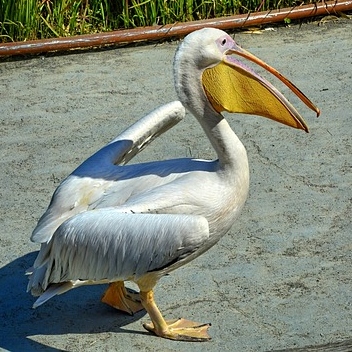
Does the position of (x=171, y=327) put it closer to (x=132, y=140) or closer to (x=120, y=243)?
(x=120, y=243)

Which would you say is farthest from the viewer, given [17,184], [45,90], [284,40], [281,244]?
[284,40]

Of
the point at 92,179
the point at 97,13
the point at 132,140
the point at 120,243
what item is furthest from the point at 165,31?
the point at 120,243

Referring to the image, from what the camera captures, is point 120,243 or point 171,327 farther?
point 171,327

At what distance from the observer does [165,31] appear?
23.4 ft

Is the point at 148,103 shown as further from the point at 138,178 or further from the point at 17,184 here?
the point at 138,178

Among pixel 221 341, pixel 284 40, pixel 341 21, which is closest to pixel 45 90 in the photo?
pixel 284 40

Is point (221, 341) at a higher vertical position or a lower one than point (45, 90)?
lower

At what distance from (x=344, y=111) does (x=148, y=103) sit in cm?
124

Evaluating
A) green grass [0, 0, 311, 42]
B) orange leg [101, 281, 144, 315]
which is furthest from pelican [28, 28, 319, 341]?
green grass [0, 0, 311, 42]

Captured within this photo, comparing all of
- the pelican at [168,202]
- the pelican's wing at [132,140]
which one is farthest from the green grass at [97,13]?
the pelican at [168,202]

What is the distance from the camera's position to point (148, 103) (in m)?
6.48

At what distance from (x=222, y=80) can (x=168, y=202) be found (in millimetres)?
564

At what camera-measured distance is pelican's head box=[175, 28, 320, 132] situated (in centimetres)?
414

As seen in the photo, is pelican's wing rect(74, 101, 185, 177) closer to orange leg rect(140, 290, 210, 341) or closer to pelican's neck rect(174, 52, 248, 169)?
pelican's neck rect(174, 52, 248, 169)
